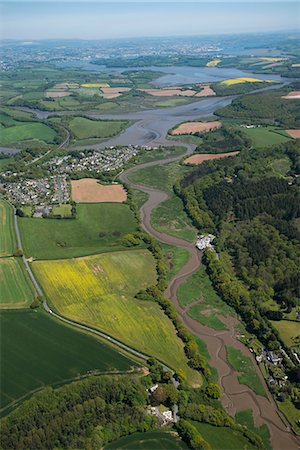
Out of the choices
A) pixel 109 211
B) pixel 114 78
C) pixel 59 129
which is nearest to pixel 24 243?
pixel 109 211

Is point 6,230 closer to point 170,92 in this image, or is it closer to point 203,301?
point 203,301

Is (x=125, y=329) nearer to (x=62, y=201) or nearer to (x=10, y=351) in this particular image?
(x=10, y=351)

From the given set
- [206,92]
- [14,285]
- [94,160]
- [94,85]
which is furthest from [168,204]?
[94,85]

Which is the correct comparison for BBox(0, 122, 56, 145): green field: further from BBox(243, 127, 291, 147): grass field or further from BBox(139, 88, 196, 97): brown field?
BBox(139, 88, 196, 97): brown field

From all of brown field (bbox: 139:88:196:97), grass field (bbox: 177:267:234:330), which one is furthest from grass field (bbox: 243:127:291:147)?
grass field (bbox: 177:267:234:330)

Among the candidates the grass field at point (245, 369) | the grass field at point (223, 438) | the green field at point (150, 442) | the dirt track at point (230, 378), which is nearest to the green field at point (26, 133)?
the dirt track at point (230, 378)
